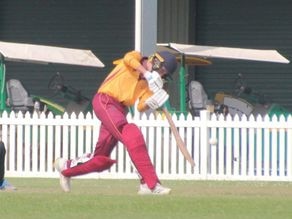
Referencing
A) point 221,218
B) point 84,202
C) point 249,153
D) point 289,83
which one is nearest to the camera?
point 221,218

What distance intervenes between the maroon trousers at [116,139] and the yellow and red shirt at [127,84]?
3.2 inches

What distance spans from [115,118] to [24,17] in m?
16.3

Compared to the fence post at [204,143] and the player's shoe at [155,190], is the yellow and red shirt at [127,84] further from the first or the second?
the fence post at [204,143]

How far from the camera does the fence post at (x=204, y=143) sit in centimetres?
1956

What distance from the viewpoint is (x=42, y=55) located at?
72.6ft

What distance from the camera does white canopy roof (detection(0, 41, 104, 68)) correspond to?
21641mm

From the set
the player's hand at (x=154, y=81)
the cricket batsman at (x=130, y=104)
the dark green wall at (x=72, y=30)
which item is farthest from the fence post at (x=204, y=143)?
the dark green wall at (x=72, y=30)

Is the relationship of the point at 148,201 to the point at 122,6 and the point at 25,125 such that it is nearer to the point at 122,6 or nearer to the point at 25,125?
the point at 25,125

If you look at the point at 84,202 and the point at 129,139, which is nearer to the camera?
the point at 84,202

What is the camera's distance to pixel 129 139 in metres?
13.0

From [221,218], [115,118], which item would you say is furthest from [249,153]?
[221,218]

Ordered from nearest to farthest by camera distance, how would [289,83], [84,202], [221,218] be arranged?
[221,218]
[84,202]
[289,83]

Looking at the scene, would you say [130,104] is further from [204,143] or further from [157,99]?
[204,143]

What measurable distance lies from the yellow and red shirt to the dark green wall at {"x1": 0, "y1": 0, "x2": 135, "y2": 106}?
596 inches
